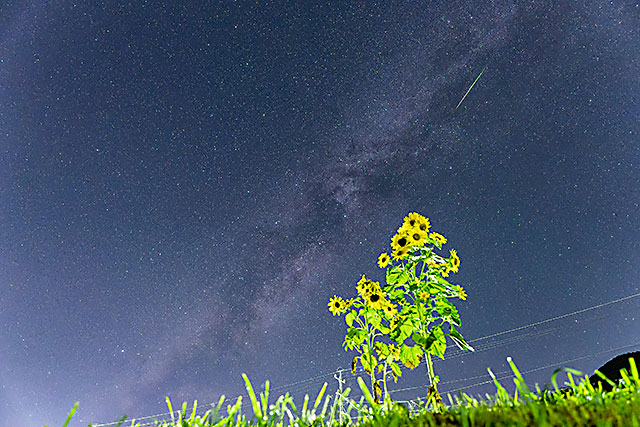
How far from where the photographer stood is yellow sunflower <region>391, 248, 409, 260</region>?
2.64 metres

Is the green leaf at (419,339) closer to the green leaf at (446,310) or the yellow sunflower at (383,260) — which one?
the green leaf at (446,310)

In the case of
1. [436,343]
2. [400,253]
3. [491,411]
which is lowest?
[491,411]

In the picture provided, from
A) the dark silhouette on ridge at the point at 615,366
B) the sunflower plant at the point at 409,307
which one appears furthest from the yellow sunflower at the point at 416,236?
the dark silhouette on ridge at the point at 615,366

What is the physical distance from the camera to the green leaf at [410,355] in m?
2.46

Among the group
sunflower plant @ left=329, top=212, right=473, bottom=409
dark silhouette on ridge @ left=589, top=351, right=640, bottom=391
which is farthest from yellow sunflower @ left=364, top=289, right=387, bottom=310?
dark silhouette on ridge @ left=589, top=351, right=640, bottom=391

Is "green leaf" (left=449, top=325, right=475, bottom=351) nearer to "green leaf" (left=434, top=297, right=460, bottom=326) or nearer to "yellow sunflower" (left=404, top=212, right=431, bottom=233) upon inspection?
"green leaf" (left=434, top=297, right=460, bottom=326)

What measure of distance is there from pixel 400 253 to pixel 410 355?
2.02 ft

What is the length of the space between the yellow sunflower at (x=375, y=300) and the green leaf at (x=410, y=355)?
309 millimetres

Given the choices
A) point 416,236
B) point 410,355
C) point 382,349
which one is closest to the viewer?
point 410,355

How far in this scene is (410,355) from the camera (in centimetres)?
247

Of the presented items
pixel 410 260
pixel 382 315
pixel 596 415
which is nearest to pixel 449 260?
pixel 410 260

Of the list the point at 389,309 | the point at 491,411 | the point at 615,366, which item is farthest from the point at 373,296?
the point at 615,366

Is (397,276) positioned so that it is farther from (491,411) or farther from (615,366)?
(615,366)

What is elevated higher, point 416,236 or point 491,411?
point 416,236
